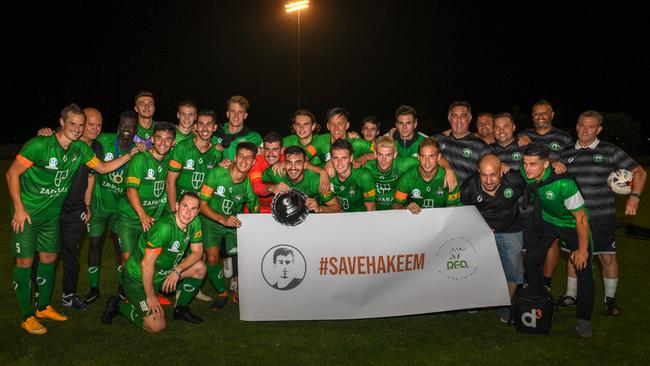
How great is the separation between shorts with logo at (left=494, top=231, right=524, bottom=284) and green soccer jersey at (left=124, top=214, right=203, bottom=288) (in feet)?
11.0

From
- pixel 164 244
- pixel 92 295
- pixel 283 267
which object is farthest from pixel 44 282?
pixel 283 267

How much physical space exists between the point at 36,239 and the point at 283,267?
2655 mm

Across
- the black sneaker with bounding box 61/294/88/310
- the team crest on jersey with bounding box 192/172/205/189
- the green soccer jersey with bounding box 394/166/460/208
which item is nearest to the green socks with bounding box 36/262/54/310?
the black sneaker with bounding box 61/294/88/310

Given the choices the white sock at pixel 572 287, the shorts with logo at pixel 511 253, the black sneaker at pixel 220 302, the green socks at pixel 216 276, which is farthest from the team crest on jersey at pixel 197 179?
the white sock at pixel 572 287

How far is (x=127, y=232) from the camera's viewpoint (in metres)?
5.67

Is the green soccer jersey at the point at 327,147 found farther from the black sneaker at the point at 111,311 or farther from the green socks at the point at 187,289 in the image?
the black sneaker at the point at 111,311

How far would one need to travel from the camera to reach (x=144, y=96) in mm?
6281

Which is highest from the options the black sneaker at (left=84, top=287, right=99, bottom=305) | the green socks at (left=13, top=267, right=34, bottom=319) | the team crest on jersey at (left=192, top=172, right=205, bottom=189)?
the team crest on jersey at (left=192, top=172, right=205, bottom=189)

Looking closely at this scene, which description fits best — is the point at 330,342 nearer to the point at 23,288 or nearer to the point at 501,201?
the point at 501,201

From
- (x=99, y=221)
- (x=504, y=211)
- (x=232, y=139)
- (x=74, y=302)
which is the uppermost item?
(x=232, y=139)

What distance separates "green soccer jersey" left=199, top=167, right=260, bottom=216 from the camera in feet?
18.3

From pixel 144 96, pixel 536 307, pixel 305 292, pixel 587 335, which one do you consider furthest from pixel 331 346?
pixel 144 96

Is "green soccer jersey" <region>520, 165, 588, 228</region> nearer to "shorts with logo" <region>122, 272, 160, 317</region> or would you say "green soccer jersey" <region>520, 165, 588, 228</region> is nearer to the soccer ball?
the soccer ball

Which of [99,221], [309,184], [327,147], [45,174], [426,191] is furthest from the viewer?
[327,147]
